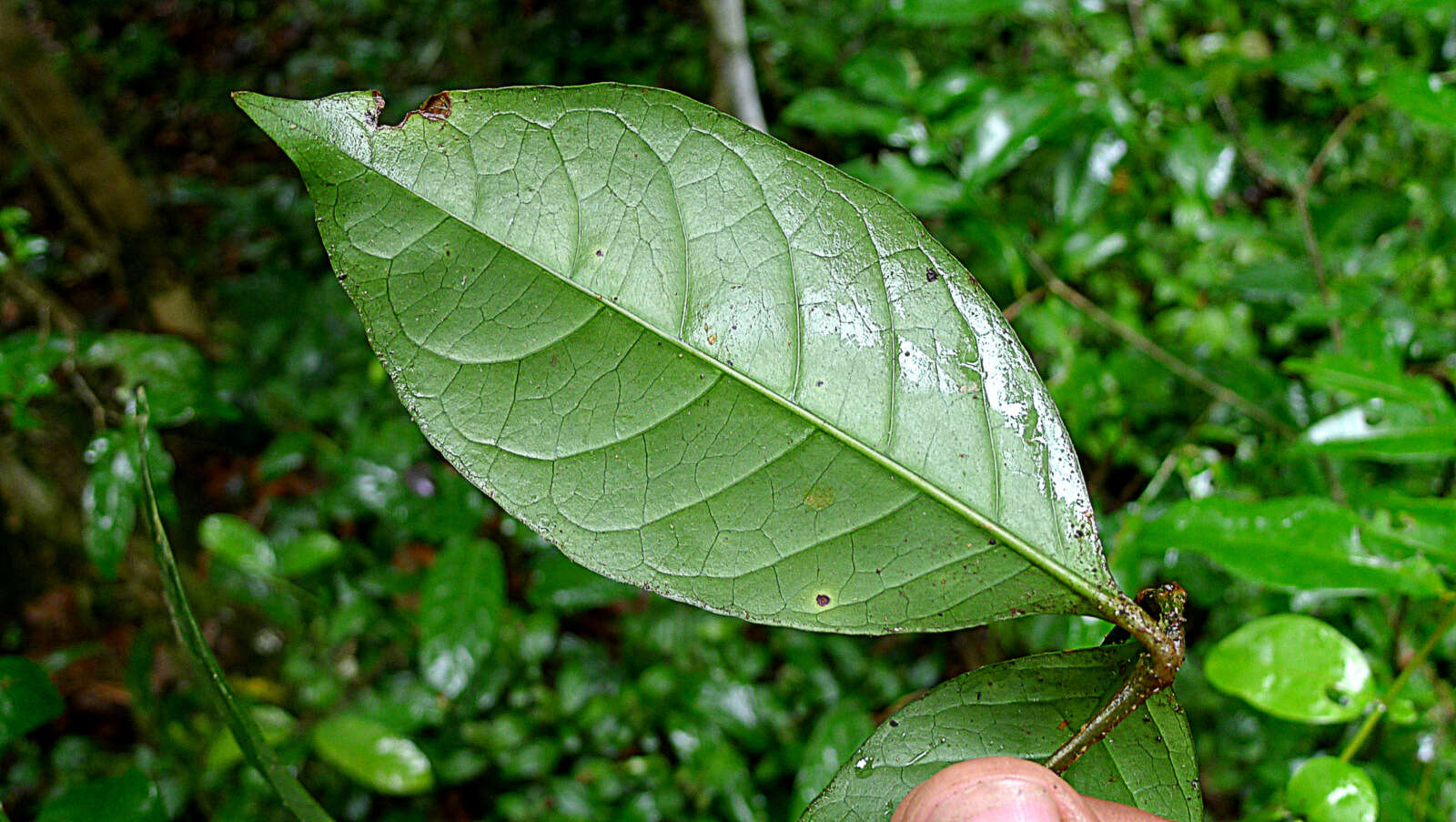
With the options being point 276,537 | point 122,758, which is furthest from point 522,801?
point 122,758

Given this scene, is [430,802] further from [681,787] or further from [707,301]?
[707,301]

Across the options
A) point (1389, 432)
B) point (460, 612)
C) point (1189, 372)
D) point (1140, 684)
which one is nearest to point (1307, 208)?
point (1189, 372)

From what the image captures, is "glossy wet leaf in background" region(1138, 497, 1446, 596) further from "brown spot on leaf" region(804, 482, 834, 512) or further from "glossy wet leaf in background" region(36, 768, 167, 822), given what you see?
"glossy wet leaf in background" region(36, 768, 167, 822)

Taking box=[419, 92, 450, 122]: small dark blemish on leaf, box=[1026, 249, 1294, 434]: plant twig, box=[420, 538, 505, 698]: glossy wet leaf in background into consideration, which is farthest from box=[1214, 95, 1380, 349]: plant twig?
box=[420, 538, 505, 698]: glossy wet leaf in background

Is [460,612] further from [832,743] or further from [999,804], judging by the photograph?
[999,804]

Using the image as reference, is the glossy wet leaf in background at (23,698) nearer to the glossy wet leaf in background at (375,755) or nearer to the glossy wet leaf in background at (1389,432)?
the glossy wet leaf in background at (375,755)

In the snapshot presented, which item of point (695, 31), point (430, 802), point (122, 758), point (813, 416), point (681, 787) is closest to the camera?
point (813, 416)

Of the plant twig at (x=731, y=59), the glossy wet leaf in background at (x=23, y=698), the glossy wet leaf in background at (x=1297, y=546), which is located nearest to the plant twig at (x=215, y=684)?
the glossy wet leaf in background at (x=23, y=698)
